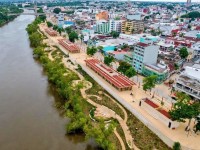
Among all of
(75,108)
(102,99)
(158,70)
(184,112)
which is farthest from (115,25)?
(184,112)

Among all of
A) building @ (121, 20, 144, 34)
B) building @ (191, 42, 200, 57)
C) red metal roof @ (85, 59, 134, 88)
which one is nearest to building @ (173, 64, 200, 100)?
red metal roof @ (85, 59, 134, 88)

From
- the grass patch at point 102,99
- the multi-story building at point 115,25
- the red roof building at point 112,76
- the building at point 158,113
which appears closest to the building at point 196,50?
the red roof building at point 112,76

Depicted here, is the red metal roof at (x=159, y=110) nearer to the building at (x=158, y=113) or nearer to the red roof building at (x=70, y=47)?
the building at (x=158, y=113)

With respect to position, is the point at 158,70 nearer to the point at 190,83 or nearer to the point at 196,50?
the point at 190,83

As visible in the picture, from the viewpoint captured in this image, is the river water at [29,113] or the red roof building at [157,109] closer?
the river water at [29,113]

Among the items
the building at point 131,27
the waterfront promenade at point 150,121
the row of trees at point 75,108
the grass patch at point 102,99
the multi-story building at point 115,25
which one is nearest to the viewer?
the row of trees at point 75,108

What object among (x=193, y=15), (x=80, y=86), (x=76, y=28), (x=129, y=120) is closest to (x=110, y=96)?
(x=80, y=86)
